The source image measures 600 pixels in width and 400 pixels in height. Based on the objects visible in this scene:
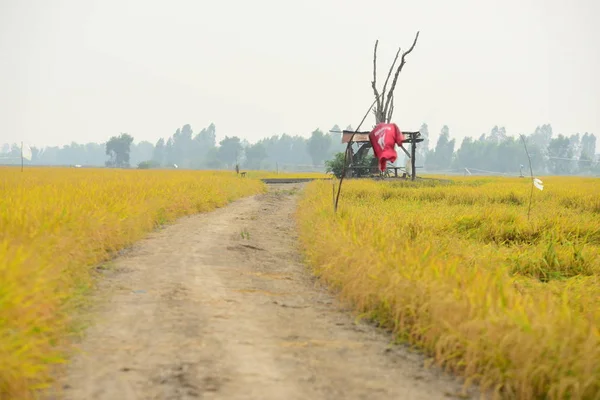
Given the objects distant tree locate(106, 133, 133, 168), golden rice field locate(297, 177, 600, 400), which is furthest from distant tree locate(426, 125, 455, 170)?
golden rice field locate(297, 177, 600, 400)

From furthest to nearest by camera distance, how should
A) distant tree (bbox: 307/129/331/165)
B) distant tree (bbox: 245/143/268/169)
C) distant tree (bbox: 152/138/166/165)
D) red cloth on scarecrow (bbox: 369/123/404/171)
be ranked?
distant tree (bbox: 152/138/166/165) → distant tree (bbox: 245/143/268/169) → distant tree (bbox: 307/129/331/165) → red cloth on scarecrow (bbox: 369/123/404/171)

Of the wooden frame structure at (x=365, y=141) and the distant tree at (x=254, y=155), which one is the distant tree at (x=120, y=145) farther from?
the wooden frame structure at (x=365, y=141)

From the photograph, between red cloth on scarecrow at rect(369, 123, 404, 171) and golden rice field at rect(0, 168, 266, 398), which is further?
red cloth on scarecrow at rect(369, 123, 404, 171)

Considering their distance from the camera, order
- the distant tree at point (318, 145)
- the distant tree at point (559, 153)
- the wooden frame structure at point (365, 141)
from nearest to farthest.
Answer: the wooden frame structure at point (365, 141) → the distant tree at point (559, 153) → the distant tree at point (318, 145)

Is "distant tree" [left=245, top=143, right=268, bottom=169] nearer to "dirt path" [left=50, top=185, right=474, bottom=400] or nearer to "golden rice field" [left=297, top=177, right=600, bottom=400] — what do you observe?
"golden rice field" [left=297, top=177, right=600, bottom=400]

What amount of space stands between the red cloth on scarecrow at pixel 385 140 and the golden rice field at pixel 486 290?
137 centimetres

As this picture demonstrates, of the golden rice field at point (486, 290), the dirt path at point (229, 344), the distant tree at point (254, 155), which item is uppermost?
the distant tree at point (254, 155)

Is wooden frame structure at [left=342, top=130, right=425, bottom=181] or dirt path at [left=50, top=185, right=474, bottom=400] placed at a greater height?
wooden frame structure at [left=342, top=130, right=425, bottom=181]

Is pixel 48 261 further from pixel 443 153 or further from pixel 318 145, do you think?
pixel 443 153

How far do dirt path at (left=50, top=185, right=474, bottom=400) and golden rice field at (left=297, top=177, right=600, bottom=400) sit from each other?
0.30 m

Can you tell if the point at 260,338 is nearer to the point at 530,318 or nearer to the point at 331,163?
the point at 530,318

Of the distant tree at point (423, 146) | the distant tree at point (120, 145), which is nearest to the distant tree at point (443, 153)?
the distant tree at point (423, 146)

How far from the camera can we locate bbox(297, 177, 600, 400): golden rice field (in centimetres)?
379

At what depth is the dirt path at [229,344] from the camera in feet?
12.4
